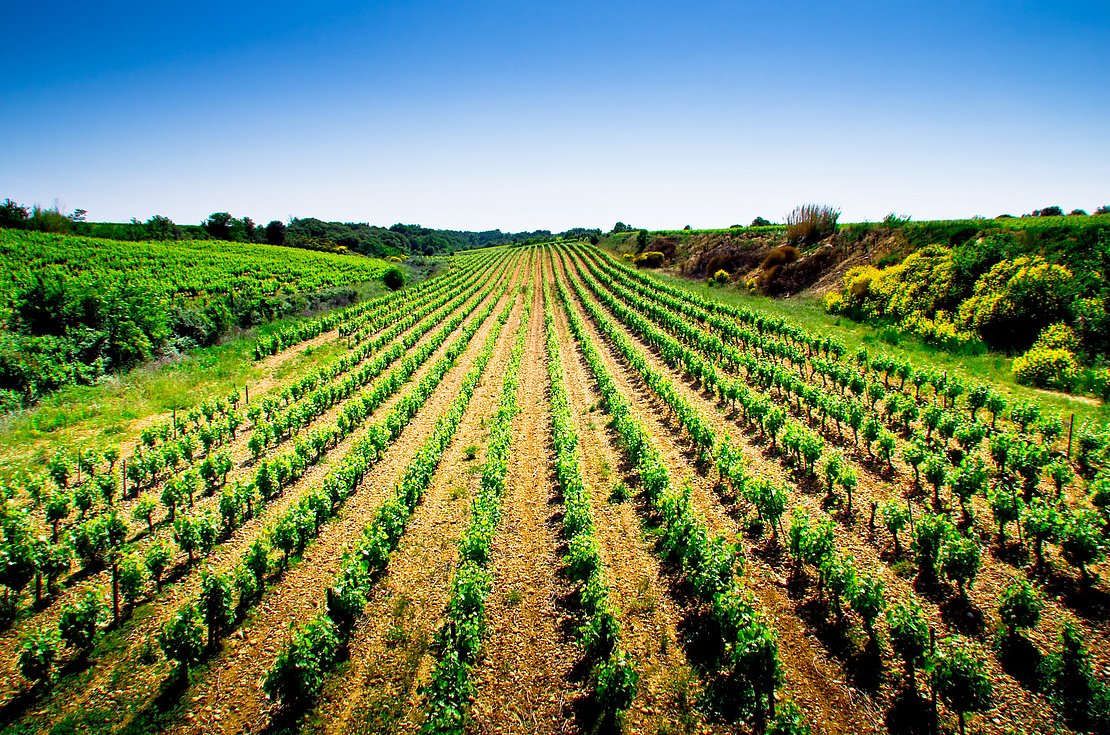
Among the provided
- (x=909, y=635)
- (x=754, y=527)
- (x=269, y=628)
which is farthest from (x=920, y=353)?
(x=269, y=628)

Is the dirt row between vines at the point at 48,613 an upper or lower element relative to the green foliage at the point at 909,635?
lower

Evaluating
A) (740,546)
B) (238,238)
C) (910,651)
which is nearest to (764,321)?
(740,546)

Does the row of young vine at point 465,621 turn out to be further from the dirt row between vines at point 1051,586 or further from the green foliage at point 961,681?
the dirt row between vines at point 1051,586

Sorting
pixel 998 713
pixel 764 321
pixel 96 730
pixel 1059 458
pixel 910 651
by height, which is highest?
pixel 764 321

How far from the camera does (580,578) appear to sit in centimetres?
900

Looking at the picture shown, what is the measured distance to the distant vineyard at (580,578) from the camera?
6.67 m

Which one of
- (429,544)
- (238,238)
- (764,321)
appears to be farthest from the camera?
(238,238)

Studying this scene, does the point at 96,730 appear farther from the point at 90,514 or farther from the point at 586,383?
the point at 586,383

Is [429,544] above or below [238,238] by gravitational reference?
below

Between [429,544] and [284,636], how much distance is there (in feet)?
10.2

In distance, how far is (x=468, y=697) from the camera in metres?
6.96

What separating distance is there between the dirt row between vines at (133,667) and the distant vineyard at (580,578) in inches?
1.8

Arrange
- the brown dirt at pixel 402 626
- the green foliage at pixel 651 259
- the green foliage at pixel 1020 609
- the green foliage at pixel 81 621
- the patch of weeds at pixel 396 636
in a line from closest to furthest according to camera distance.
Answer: the brown dirt at pixel 402 626 < the green foliage at pixel 1020 609 < the green foliage at pixel 81 621 < the patch of weeds at pixel 396 636 < the green foliage at pixel 651 259

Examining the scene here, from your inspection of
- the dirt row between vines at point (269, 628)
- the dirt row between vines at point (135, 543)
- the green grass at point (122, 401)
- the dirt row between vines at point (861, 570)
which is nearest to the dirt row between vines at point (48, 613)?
the dirt row between vines at point (135, 543)
